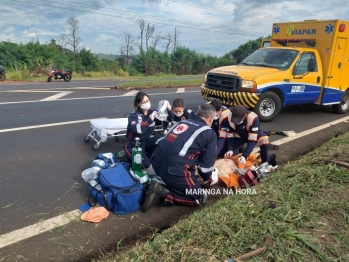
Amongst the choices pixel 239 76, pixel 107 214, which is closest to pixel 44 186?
pixel 107 214

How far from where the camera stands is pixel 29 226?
131 inches

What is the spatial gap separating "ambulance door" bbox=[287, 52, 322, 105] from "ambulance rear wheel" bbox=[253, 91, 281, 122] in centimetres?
50

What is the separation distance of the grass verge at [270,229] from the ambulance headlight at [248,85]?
13.9ft

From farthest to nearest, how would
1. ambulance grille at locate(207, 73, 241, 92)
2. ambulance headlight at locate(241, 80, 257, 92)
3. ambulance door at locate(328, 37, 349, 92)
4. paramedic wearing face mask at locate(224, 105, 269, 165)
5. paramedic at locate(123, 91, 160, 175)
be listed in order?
ambulance door at locate(328, 37, 349, 92) < ambulance grille at locate(207, 73, 241, 92) < ambulance headlight at locate(241, 80, 257, 92) < paramedic wearing face mask at locate(224, 105, 269, 165) < paramedic at locate(123, 91, 160, 175)

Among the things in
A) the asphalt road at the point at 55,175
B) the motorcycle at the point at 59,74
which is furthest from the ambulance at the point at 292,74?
the motorcycle at the point at 59,74

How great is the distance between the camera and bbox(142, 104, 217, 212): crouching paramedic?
12.0 feet

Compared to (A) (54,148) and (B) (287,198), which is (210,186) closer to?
(B) (287,198)

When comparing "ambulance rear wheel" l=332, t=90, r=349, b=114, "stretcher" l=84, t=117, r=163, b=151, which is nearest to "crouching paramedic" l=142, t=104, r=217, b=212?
"stretcher" l=84, t=117, r=163, b=151

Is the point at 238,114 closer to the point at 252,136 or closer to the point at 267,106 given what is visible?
the point at 252,136

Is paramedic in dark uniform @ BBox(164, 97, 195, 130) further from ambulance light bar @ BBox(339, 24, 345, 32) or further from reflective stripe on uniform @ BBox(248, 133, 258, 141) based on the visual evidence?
ambulance light bar @ BBox(339, 24, 345, 32)

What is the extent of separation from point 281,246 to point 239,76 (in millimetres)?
5855

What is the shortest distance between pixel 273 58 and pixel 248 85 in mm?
1661

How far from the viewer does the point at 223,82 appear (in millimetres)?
8219

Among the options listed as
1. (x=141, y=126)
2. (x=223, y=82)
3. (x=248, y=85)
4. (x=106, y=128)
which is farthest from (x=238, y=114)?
(x=223, y=82)
